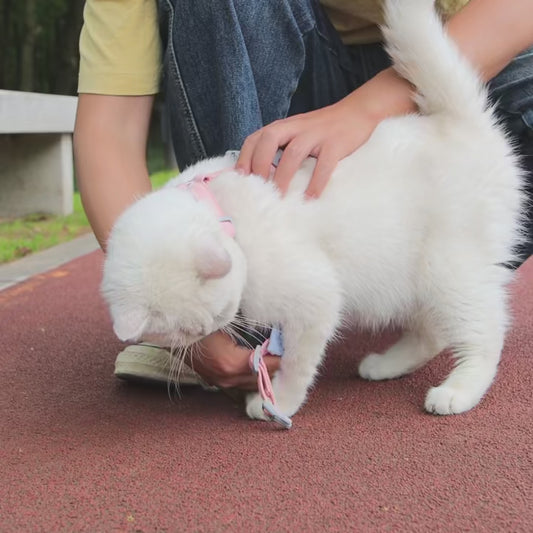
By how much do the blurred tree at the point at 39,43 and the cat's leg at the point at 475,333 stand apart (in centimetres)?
952

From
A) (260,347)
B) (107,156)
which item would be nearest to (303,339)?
(260,347)

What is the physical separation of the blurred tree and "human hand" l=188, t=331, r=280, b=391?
9.35 meters

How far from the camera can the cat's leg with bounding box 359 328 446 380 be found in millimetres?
1742

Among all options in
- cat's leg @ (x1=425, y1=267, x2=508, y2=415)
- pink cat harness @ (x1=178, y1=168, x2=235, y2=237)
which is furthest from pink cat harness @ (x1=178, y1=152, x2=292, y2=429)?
cat's leg @ (x1=425, y1=267, x2=508, y2=415)

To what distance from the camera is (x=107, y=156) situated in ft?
5.74

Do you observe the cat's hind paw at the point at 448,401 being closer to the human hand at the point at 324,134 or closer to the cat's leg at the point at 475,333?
the cat's leg at the point at 475,333

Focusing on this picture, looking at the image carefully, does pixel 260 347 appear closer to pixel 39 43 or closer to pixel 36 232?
pixel 36 232

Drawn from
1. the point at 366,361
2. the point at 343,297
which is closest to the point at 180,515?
the point at 343,297

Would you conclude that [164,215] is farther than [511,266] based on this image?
No

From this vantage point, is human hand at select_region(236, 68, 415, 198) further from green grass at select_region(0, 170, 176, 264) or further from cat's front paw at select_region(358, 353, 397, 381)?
green grass at select_region(0, 170, 176, 264)

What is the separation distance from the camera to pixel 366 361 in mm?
1775

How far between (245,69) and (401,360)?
86 centimetres

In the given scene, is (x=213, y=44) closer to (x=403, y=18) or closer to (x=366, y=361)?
(x=403, y=18)

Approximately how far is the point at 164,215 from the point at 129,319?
0.22m
